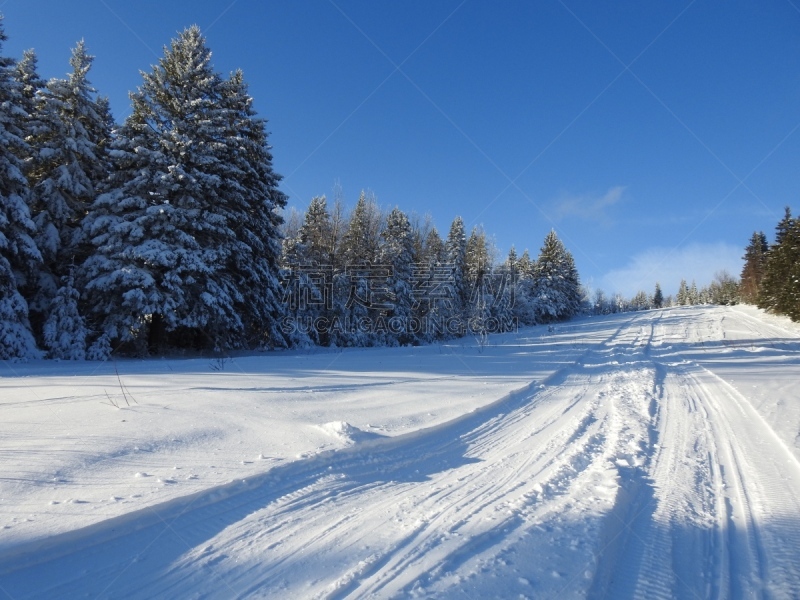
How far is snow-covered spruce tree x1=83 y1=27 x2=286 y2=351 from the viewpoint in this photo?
13062 mm

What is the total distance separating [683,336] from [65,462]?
90.8 ft

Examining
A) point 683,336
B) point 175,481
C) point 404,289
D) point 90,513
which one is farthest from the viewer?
point 404,289

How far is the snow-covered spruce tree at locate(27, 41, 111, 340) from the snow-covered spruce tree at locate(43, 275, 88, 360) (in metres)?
0.87

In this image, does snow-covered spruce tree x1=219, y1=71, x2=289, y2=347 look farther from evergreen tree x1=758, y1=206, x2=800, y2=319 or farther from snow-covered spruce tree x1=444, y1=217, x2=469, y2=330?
evergreen tree x1=758, y1=206, x2=800, y2=319

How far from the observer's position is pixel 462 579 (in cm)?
233

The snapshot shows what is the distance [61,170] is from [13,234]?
3215 millimetres

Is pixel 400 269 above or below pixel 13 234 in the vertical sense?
above

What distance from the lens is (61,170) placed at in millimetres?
14000

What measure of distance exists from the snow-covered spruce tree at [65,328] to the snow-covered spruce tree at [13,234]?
48cm

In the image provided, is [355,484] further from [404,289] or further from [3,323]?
[404,289]

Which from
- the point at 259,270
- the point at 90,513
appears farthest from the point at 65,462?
the point at 259,270

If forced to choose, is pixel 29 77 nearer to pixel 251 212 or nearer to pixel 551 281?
pixel 251 212

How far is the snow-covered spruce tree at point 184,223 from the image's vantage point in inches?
514

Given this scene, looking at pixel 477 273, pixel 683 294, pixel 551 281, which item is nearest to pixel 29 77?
pixel 477 273
